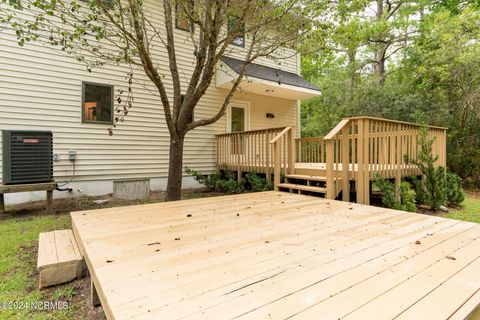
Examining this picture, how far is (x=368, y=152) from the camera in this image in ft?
15.4

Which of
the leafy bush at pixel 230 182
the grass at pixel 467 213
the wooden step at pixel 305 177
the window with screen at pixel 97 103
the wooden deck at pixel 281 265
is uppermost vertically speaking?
the window with screen at pixel 97 103

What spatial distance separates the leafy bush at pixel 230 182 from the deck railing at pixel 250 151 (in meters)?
0.20

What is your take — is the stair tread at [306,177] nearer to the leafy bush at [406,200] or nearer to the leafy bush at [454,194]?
the leafy bush at [406,200]

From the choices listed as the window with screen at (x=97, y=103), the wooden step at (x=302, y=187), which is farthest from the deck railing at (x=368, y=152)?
the window with screen at (x=97, y=103)

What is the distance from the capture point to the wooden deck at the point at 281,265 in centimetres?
145

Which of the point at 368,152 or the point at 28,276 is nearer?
the point at 28,276

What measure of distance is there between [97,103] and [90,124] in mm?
584

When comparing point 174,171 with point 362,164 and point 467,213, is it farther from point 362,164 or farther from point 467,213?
point 467,213

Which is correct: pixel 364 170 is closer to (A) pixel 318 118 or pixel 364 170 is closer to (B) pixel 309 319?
(B) pixel 309 319

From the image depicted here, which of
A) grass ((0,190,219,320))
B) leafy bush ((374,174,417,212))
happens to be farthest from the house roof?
grass ((0,190,219,320))

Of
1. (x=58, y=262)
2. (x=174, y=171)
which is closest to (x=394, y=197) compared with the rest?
(x=174, y=171)

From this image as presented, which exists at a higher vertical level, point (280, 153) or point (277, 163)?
point (280, 153)

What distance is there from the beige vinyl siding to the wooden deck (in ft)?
12.0

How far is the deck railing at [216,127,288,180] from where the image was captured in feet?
21.5
